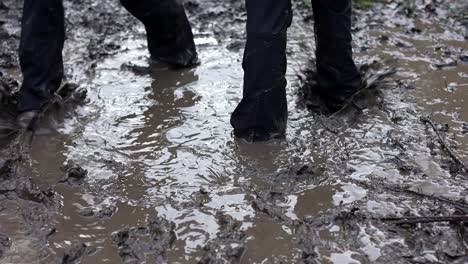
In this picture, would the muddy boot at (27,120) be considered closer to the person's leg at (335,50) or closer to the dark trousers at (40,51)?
the dark trousers at (40,51)

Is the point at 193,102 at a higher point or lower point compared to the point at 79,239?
higher

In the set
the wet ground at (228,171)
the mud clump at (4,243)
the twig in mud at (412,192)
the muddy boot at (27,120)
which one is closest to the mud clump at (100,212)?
the wet ground at (228,171)

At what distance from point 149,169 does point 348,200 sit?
109cm

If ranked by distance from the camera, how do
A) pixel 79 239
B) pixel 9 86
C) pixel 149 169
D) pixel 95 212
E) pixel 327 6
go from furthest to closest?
pixel 9 86 → pixel 327 6 → pixel 149 169 → pixel 95 212 → pixel 79 239

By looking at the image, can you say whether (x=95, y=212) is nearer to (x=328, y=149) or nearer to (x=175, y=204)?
(x=175, y=204)

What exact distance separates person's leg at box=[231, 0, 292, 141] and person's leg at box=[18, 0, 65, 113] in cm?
121

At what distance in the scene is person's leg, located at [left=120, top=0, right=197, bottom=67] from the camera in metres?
4.05

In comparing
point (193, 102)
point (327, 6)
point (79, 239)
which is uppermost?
point (327, 6)

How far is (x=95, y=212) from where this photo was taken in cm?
261

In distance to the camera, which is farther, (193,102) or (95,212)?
(193,102)

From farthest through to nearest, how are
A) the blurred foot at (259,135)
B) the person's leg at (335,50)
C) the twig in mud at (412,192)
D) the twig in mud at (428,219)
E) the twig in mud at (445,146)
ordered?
1. the person's leg at (335,50)
2. the blurred foot at (259,135)
3. the twig in mud at (445,146)
4. the twig in mud at (412,192)
5. the twig in mud at (428,219)

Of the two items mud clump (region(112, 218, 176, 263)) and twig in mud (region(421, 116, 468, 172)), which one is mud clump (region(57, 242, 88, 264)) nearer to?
mud clump (region(112, 218, 176, 263))

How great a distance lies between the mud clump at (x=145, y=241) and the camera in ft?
7.63

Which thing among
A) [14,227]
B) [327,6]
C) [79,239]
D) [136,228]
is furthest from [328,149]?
[14,227]
